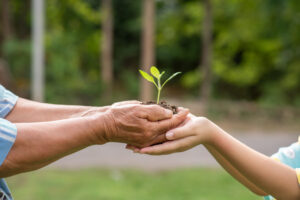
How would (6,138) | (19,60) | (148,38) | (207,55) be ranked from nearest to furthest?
(6,138)
(148,38)
(19,60)
(207,55)

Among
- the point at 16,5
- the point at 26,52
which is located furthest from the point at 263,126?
the point at 16,5

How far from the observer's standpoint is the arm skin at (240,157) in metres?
1.95

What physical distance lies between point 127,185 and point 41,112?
4072 mm

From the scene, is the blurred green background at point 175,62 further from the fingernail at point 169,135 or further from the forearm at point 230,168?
the fingernail at point 169,135

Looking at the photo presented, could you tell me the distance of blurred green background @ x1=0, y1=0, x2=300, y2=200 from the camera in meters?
6.57

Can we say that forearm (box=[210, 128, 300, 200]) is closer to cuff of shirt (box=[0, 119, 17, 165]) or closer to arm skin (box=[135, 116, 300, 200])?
arm skin (box=[135, 116, 300, 200])

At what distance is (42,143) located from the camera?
170 cm

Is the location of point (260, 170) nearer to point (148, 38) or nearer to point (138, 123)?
point (138, 123)

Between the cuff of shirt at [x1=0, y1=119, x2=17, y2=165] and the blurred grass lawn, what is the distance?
158 inches

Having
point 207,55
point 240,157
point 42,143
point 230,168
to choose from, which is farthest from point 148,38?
point 42,143

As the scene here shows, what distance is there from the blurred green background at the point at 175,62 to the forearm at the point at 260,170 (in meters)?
4.00

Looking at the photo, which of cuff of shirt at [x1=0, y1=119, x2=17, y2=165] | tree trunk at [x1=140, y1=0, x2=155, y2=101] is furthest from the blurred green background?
cuff of shirt at [x1=0, y1=119, x2=17, y2=165]

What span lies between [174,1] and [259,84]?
5.72 meters

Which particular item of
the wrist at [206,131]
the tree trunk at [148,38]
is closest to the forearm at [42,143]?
the wrist at [206,131]
